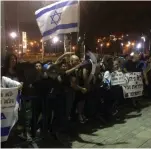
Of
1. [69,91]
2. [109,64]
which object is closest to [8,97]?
[69,91]

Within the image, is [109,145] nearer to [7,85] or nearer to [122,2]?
[7,85]

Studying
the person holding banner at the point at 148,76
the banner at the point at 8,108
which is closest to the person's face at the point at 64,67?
the banner at the point at 8,108

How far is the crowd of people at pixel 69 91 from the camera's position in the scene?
18.2ft

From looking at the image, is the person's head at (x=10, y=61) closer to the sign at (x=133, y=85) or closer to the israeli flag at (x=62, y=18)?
the israeli flag at (x=62, y=18)

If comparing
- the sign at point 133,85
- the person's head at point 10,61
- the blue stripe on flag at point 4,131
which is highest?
the person's head at point 10,61

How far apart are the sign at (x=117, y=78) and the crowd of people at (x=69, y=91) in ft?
0.42

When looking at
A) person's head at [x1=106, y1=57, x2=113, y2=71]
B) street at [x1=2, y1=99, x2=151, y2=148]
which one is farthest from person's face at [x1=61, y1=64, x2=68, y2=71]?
person's head at [x1=106, y1=57, x2=113, y2=71]

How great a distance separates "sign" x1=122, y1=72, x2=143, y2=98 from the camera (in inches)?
320

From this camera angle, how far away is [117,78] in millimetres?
7797

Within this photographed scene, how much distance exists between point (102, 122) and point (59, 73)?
1.97 metres

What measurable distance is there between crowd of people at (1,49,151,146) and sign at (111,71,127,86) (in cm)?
13

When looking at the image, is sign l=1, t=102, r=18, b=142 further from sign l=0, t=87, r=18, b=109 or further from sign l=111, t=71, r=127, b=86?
sign l=111, t=71, r=127, b=86

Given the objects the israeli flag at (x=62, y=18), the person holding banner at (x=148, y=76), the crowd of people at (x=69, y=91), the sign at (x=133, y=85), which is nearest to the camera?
the crowd of people at (x=69, y=91)

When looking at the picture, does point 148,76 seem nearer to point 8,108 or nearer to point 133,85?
point 133,85
